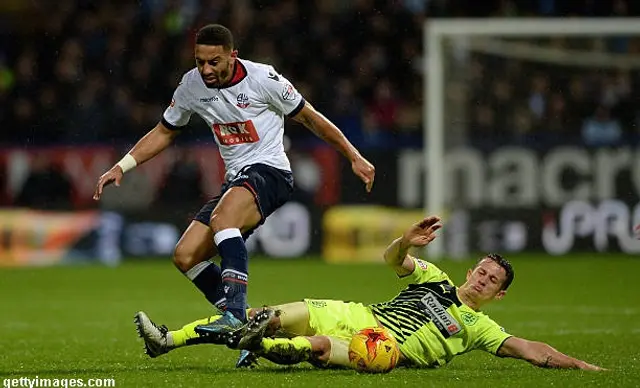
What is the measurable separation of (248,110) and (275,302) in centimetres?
571

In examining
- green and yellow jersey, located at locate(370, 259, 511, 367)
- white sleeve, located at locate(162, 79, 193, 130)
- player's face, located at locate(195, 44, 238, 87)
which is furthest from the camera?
white sleeve, located at locate(162, 79, 193, 130)

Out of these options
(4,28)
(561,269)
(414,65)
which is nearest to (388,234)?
(561,269)

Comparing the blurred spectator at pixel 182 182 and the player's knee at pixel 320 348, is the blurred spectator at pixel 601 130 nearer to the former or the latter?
the blurred spectator at pixel 182 182

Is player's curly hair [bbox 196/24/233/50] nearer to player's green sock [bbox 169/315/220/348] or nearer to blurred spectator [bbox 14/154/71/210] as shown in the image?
player's green sock [bbox 169/315/220/348]

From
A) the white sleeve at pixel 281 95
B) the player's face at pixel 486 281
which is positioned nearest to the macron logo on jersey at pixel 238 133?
the white sleeve at pixel 281 95

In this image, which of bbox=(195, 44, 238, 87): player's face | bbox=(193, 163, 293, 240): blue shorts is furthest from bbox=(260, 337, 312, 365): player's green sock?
bbox=(195, 44, 238, 87): player's face

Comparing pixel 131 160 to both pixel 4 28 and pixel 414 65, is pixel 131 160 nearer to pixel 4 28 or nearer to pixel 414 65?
pixel 414 65

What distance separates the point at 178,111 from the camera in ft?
30.5

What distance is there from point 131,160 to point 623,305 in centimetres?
713

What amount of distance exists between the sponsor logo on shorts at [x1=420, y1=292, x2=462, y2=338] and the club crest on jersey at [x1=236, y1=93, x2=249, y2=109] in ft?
5.89

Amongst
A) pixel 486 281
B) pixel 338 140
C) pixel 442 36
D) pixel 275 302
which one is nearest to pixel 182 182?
pixel 442 36

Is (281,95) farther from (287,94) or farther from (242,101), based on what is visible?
(242,101)

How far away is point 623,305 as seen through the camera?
47.7 ft

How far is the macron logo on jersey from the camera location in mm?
8953
